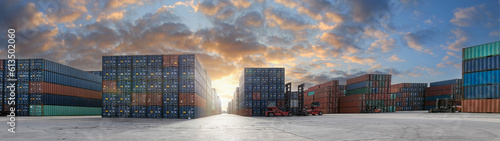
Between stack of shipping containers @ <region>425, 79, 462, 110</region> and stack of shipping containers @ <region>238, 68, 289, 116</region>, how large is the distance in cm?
5104

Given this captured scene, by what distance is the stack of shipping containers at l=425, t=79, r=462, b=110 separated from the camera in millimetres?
72062

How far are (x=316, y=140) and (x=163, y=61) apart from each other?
2887cm

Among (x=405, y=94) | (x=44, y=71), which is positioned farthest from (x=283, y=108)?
(x=405, y=94)

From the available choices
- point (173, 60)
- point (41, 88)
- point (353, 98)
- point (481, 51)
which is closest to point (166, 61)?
point (173, 60)

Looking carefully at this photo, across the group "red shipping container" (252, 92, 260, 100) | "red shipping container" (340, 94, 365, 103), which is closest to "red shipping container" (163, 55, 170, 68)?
"red shipping container" (252, 92, 260, 100)

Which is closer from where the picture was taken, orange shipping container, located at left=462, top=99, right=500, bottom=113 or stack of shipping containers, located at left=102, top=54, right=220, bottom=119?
stack of shipping containers, located at left=102, top=54, right=220, bottom=119

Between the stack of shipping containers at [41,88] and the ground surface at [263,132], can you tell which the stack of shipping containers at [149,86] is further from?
the ground surface at [263,132]

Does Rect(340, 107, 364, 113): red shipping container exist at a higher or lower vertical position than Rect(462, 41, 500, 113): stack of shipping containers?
lower

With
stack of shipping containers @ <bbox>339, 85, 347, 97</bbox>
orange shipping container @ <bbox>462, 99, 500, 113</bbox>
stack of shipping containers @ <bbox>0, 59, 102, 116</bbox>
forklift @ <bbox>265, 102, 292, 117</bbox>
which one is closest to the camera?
orange shipping container @ <bbox>462, 99, 500, 113</bbox>

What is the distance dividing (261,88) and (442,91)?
182 ft

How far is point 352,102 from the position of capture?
67062mm

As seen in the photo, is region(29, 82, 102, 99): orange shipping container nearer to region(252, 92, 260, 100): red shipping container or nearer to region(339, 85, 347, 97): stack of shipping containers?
region(252, 92, 260, 100): red shipping container

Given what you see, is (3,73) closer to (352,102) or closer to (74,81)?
(74,81)

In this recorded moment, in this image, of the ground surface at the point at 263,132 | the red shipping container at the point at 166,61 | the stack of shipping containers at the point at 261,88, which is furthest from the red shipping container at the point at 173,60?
the ground surface at the point at 263,132
